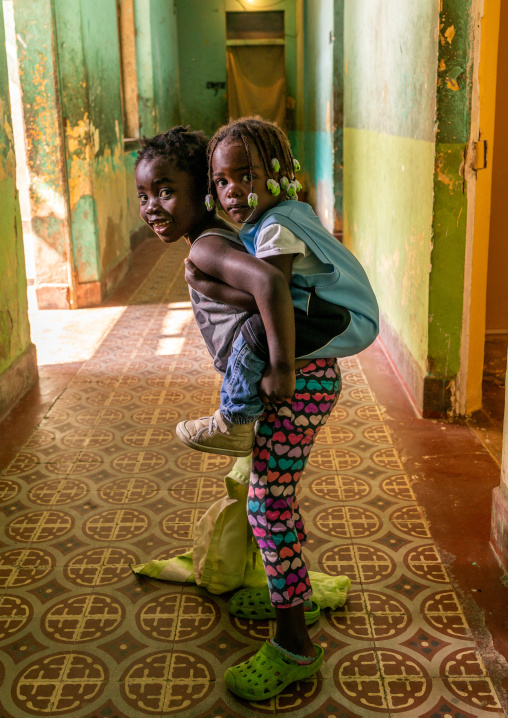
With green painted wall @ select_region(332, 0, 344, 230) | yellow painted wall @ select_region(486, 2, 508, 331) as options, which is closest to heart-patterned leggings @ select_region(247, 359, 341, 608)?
yellow painted wall @ select_region(486, 2, 508, 331)

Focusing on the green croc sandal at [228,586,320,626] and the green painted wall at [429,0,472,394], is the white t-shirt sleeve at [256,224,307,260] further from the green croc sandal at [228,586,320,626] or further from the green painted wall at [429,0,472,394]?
the green painted wall at [429,0,472,394]

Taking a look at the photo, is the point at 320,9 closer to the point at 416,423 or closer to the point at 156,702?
the point at 416,423

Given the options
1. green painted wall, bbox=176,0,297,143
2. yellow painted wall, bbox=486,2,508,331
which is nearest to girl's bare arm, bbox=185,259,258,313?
yellow painted wall, bbox=486,2,508,331

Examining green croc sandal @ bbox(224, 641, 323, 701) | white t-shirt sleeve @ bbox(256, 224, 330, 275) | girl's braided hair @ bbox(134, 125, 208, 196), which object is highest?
girl's braided hair @ bbox(134, 125, 208, 196)

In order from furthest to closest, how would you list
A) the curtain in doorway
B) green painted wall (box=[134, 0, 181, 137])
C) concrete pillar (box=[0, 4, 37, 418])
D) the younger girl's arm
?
1. the curtain in doorway
2. green painted wall (box=[134, 0, 181, 137])
3. concrete pillar (box=[0, 4, 37, 418])
4. the younger girl's arm

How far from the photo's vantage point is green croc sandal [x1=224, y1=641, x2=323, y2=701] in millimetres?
1656

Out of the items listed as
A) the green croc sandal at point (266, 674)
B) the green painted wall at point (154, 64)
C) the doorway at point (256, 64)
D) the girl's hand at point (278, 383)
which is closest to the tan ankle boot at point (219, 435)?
the girl's hand at point (278, 383)

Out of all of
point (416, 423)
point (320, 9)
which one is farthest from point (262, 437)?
point (320, 9)

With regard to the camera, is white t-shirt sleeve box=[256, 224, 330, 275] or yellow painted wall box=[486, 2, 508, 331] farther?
yellow painted wall box=[486, 2, 508, 331]

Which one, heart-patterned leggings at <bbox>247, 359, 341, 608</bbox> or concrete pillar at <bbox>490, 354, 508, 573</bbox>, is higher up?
heart-patterned leggings at <bbox>247, 359, 341, 608</bbox>

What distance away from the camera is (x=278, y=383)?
147cm

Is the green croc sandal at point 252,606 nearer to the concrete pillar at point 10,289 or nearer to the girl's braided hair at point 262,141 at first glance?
the girl's braided hair at point 262,141

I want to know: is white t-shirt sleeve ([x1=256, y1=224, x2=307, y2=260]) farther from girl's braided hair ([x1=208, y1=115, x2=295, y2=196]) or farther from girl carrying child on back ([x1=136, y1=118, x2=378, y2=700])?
girl's braided hair ([x1=208, y1=115, x2=295, y2=196])

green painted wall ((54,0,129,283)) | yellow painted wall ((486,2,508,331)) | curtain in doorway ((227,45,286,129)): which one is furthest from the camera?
curtain in doorway ((227,45,286,129))
